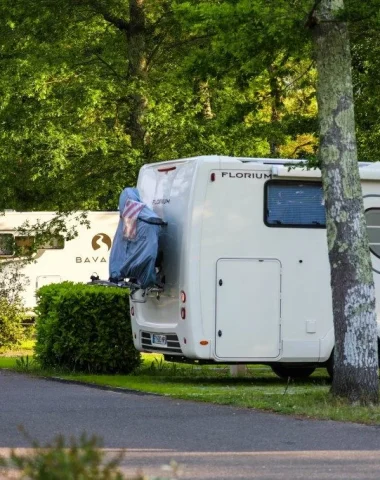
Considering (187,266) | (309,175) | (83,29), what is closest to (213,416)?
(187,266)

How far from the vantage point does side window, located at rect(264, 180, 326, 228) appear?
17594 mm

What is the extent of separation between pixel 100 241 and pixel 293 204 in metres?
14.4

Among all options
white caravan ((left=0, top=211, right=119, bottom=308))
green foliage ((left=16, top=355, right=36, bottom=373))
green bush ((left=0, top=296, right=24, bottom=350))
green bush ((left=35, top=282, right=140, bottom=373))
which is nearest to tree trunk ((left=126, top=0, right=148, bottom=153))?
green bush ((left=0, top=296, right=24, bottom=350))

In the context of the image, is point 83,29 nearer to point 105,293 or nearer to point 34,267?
point 34,267

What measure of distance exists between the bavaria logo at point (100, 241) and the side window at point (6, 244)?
7.60ft

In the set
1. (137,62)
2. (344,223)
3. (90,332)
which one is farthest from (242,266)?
(137,62)

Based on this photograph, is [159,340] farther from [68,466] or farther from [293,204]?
[68,466]

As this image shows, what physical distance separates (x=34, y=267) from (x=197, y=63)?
16.7 m

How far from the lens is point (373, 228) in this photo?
1841cm

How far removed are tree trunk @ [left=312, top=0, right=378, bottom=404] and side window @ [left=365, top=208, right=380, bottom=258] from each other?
4321 millimetres

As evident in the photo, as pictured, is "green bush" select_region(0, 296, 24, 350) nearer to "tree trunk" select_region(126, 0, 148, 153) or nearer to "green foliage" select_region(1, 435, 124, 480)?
"tree trunk" select_region(126, 0, 148, 153)

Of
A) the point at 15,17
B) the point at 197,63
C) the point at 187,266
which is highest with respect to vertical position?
the point at 15,17

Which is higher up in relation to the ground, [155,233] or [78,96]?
[78,96]

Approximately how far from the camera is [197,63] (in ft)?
50.8
